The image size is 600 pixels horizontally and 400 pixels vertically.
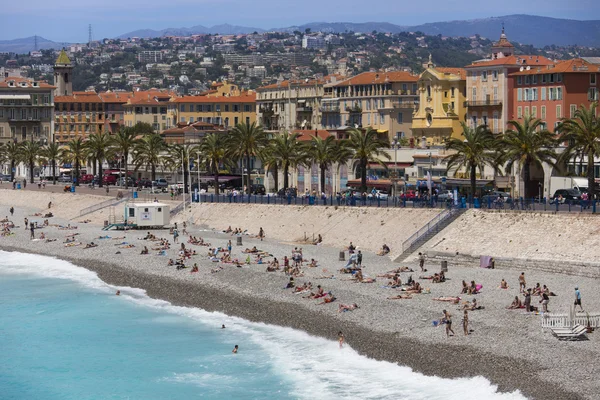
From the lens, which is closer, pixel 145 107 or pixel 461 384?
pixel 461 384

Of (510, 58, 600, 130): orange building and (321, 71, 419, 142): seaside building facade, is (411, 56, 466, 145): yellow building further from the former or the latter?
(510, 58, 600, 130): orange building

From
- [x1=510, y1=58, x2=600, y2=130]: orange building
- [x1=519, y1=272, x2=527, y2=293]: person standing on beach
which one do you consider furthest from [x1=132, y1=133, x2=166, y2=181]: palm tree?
[x1=519, y1=272, x2=527, y2=293]: person standing on beach

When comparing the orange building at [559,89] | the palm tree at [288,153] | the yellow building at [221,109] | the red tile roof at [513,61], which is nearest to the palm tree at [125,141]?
the palm tree at [288,153]

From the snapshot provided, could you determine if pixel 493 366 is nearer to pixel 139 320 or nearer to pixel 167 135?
pixel 139 320

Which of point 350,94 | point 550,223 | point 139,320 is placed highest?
point 350,94

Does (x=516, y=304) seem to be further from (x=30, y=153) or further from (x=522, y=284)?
(x=30, y=153)

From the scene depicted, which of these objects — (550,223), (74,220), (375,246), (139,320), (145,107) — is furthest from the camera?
(145,107)

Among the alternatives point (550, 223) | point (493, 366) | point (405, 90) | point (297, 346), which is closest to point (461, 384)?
point (493, 366)
